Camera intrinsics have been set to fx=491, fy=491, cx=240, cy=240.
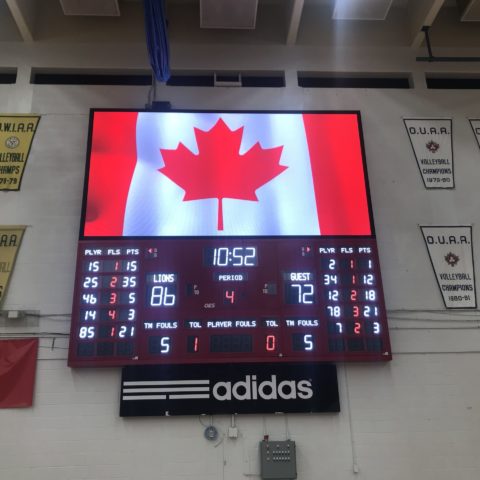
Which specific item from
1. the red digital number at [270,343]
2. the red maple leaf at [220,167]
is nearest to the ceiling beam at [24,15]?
the red maple leaf at [220,167]

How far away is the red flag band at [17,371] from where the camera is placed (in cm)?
400

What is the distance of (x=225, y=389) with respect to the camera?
13.1 ft

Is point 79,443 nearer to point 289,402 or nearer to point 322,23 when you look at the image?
point 289,402

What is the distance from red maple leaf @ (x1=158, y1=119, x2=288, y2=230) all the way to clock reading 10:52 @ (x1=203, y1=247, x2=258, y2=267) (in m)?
0.33

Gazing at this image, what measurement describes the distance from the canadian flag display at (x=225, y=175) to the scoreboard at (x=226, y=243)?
0.01 m

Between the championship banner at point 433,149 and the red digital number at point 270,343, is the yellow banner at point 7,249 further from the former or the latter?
the championship banner at point 433,149

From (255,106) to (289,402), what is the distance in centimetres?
298

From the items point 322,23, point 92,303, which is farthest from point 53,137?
point 322,23

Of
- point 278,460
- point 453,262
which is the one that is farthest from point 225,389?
point 453,262

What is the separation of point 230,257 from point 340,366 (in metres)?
1.32

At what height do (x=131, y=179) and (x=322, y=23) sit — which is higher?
(x=322, y=23)

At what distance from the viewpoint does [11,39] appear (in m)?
5.27

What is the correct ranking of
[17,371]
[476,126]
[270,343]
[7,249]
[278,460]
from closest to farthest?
1. [278,460]
2. [270,343]
3. [17,371]
4. [7,249]
5. [476,126]

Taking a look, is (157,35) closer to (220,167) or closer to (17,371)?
(220,167)
